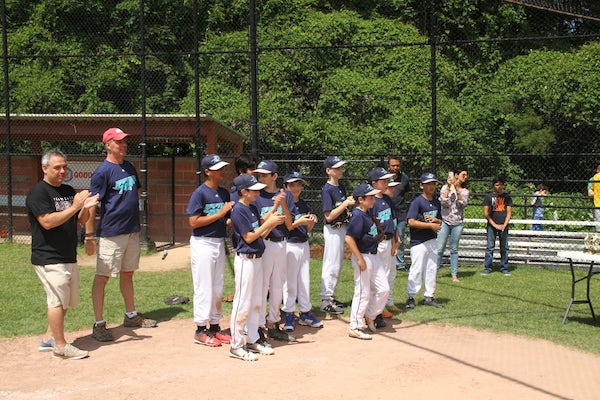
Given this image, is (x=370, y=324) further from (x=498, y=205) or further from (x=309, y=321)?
(x=498, y=205)

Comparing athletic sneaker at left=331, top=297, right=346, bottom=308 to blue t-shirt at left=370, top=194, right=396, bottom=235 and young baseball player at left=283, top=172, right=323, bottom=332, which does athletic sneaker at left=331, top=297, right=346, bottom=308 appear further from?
blue t-shirt at left=370, top=194, right=396, bottom=235

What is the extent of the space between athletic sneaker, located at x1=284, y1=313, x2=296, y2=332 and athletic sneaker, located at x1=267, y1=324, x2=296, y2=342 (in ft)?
0.53

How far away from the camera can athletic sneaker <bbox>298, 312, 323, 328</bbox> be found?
7.29 metres

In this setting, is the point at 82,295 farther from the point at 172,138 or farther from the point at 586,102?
the point at 586,102

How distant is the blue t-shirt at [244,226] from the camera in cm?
606

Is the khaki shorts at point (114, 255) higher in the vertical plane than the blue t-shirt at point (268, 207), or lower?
lower

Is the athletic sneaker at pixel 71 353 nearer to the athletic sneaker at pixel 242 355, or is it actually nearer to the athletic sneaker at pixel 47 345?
the athletic sneaker at pixel 47 345

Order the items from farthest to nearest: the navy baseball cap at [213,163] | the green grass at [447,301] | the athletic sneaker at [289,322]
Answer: the green grass at [447,301], the athletic sneaker at [289,322], the navy baseball cap at [213,163]

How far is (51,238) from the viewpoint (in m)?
6.06

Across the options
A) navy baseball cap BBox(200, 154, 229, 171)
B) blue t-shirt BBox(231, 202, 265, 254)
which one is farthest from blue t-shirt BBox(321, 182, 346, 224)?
blue t-shirt BBox(231, 202, 265, 254)

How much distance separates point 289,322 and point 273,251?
39.7 inches

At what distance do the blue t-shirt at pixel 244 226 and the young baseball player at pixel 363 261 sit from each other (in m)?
1.13

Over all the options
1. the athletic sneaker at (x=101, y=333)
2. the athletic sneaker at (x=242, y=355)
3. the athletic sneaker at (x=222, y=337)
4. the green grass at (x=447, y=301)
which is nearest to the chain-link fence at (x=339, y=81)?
the green grass at (x=447, y=301)

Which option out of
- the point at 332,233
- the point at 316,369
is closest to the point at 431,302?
the point at 332,233
